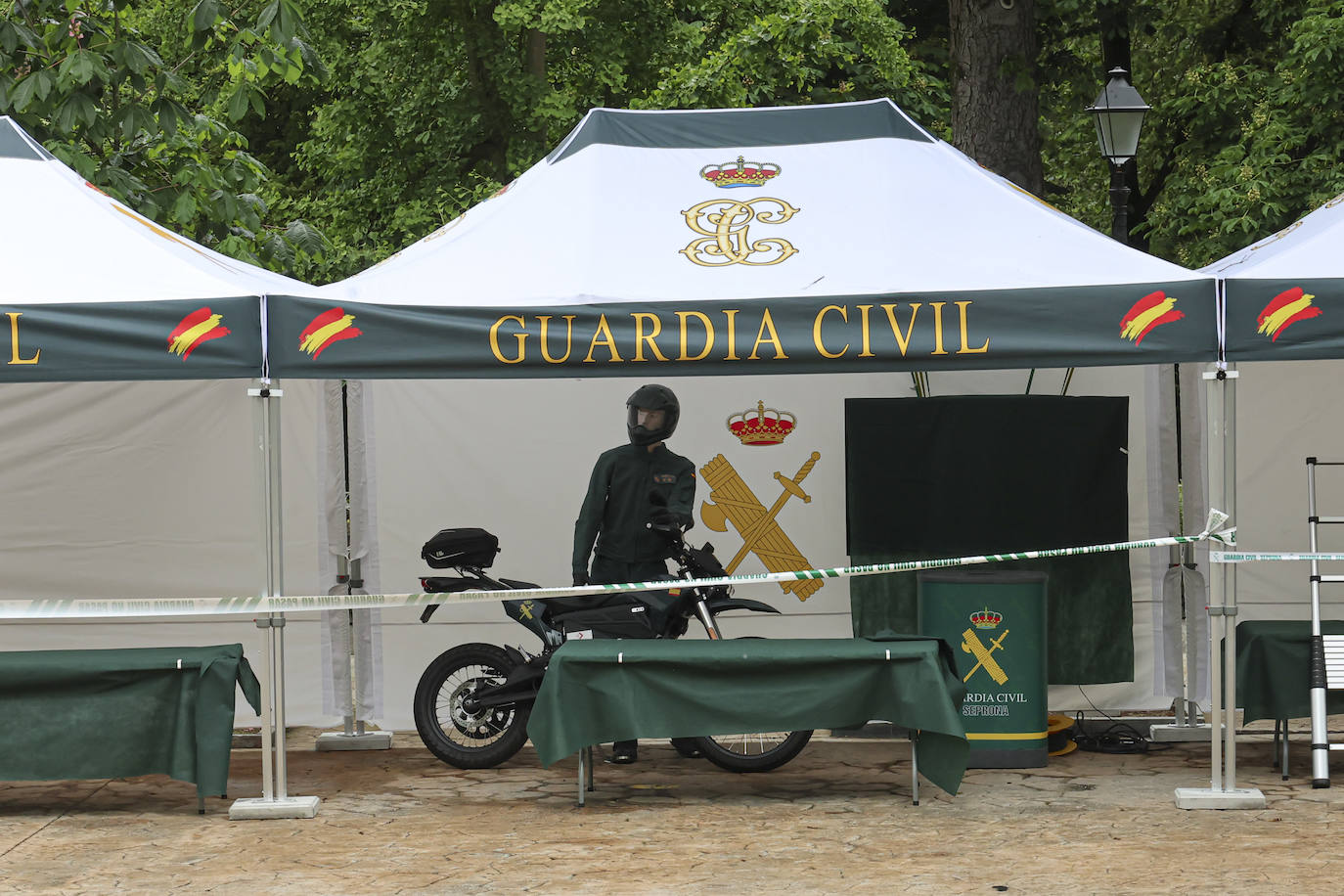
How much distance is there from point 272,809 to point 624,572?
197 cm

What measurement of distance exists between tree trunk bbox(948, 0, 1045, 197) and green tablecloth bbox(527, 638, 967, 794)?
19.3ft

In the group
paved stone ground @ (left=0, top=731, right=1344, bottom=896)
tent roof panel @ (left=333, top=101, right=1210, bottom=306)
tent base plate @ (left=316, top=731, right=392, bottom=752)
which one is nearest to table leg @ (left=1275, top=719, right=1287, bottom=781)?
paved stone ground @ (left=0, top=731, right=1344, bottom=896)

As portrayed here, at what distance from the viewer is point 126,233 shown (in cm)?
716

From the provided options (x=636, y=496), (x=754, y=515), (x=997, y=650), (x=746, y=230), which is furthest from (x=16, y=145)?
(x=997, y=650)

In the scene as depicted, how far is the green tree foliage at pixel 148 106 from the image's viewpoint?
9398mm

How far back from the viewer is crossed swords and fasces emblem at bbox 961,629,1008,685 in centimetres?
738

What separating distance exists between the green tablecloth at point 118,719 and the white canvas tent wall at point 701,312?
4.67 ft

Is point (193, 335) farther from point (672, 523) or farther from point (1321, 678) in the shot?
point (1321, 678)

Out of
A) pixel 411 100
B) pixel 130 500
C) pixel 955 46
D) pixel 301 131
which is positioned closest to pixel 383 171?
pixel 411 100

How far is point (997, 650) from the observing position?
738 cm

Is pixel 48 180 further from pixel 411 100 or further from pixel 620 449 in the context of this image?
pixel 411 100

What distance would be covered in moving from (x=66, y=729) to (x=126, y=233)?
221 cm

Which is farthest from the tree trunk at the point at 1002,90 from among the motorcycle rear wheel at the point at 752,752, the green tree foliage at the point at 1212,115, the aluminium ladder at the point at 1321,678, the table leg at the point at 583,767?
the table leg at the point at 583,767

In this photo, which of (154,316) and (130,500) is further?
(130,500)
